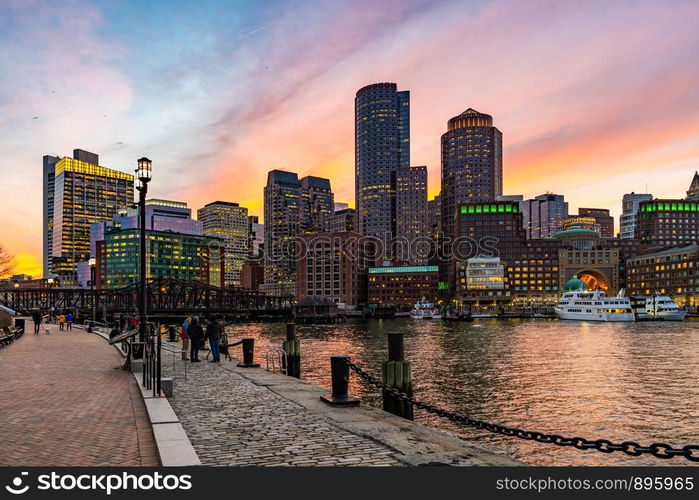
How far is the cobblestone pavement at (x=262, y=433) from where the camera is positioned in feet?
31.2

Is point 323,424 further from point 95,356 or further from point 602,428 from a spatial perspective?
point 95,356

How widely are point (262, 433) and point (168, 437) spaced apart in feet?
6.47

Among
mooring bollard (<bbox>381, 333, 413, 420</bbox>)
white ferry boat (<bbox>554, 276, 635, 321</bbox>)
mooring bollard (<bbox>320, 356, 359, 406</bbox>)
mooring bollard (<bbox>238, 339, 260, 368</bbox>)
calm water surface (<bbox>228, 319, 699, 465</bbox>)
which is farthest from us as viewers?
white ferry boat (<bbox>554, 276, 635, 321</bbox>)

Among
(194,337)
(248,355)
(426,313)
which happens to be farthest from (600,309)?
(194,337)

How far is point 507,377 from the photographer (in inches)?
1513

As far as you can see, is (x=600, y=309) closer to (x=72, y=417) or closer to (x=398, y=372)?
(x=398, y=372)

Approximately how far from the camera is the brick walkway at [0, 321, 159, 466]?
9.59 m

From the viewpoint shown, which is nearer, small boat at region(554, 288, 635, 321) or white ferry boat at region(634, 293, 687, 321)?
small boat at region(554, 288, 635, 321)

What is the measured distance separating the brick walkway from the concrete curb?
0.18 m

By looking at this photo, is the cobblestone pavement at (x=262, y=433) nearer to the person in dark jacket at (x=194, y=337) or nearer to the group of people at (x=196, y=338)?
the group of people at (x=196, y=338)

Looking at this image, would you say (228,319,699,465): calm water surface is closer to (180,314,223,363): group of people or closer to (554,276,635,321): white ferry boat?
(180,314,223,363): group of people

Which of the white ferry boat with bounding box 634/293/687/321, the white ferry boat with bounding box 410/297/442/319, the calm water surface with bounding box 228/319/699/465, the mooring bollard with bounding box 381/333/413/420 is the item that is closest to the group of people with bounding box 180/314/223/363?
the calm water surface with bounding box 228/319/699/465

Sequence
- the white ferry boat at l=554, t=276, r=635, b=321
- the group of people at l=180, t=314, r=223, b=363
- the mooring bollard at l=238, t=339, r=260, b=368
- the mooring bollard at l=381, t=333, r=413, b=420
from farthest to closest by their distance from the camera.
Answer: the white ferry boat at l=554, t=276, r=635, b=321
the group of people at l=180, t=314, r=223, b=363
the mooring bollard at l=238, t=339, r=260, b=368
the mooring bollard at l=381, t=333, r=413, b=420

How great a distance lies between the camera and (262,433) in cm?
1157
